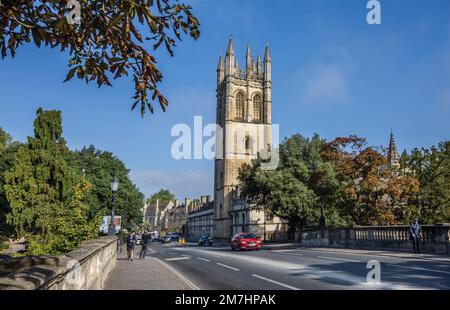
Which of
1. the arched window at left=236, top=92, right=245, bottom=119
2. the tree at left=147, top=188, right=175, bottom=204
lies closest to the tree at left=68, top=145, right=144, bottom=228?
the arched window at left=236, top=92, right=245, bottom=119

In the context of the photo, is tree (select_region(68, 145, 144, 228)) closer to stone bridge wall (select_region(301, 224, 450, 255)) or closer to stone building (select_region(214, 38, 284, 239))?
stone bridge wall (select_region(301, 224, 450, 255))

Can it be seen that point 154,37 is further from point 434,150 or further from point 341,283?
point 434,150

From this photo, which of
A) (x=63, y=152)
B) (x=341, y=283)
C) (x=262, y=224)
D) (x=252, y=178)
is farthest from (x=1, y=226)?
(x=262, y=224)

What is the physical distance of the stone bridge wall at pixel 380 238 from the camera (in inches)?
804

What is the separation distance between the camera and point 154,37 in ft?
14.2

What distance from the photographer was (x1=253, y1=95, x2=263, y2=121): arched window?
292ft

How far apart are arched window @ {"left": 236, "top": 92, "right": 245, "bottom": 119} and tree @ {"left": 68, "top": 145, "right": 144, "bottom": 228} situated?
1564 inches

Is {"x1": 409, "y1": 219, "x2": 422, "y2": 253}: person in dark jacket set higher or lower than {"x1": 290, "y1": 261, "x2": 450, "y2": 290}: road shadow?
higher

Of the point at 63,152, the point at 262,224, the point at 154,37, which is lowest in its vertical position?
the point at 262,224

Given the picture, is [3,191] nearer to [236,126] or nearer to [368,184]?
[368,184]

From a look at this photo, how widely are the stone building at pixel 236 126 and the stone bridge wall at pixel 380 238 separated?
41.9 meters

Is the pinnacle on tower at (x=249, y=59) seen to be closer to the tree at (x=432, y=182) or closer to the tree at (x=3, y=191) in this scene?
the tree at (x=432, y=182)

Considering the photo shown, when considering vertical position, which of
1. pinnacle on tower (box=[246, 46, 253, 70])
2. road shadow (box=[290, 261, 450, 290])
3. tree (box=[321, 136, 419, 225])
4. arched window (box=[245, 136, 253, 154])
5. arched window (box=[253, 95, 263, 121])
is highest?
pinnacle on tower (box=[246, 46, 253, 70])
